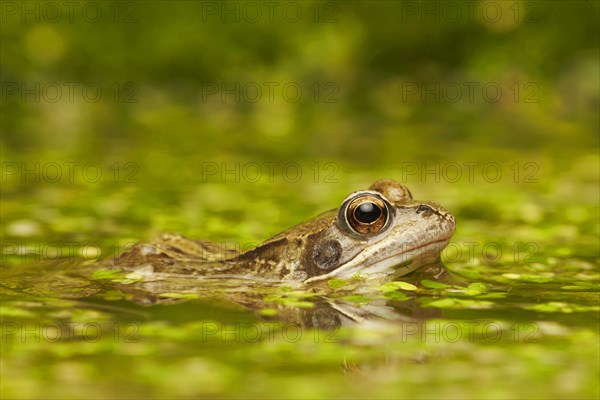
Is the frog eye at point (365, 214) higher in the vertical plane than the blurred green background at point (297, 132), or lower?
lower

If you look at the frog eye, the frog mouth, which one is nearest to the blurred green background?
the frog mouth

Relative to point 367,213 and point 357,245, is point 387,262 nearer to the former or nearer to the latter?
point 357,245

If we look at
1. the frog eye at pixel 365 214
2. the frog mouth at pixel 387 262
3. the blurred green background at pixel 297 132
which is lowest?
the frog mouth at pixel 387 262

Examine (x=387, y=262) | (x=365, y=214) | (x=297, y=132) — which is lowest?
(x=387, y=262)

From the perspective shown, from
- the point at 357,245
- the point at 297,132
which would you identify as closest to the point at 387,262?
the point at 357,245

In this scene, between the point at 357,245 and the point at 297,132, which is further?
the point at 297,132

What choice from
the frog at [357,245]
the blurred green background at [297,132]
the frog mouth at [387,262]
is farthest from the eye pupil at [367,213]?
the blurred green background at [297,132]

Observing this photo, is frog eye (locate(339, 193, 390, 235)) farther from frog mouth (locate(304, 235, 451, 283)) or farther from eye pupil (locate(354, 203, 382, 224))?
frog mouth (locate(304, 235, 451, 283))

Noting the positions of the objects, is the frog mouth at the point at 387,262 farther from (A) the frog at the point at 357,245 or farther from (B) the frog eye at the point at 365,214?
(B) the frog eye at the point at 365,214
